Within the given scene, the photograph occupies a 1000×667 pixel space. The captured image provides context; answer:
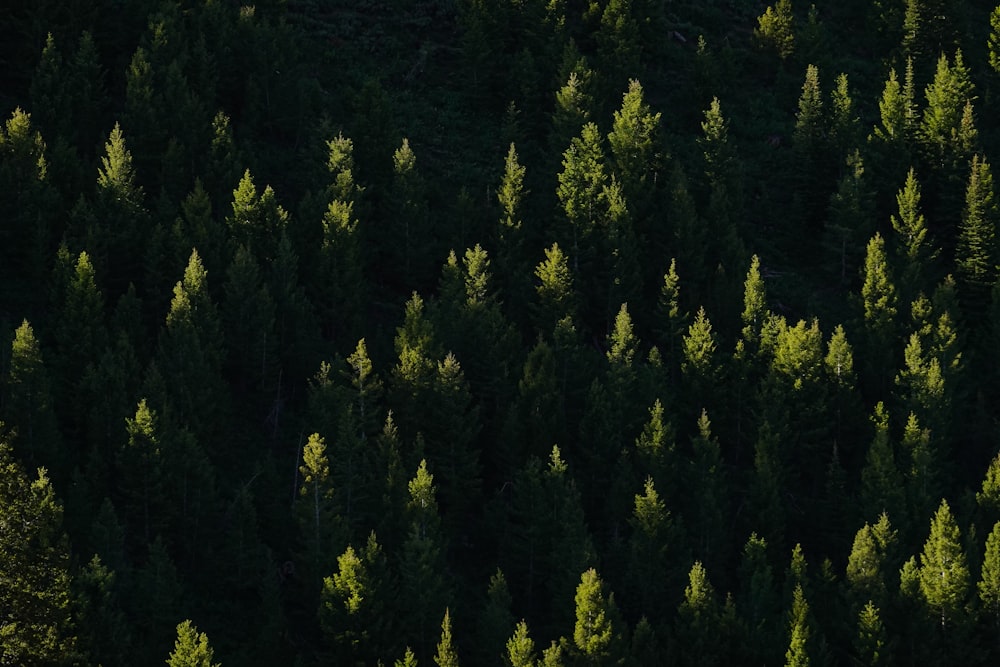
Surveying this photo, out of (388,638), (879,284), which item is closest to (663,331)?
(879,284)

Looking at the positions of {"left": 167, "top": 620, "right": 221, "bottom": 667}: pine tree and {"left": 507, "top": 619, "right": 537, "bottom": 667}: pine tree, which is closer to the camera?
{"left": 167, "top": 620, "right": 221, "bottom": 667}: pine tree

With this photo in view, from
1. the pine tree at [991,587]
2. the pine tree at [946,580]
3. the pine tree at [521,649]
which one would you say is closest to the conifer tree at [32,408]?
the pine tree at [521,649]

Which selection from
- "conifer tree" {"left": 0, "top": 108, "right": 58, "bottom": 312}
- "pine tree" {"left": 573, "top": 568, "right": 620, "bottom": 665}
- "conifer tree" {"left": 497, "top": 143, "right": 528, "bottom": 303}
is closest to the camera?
"pine tree" {"left": 573, "top": 568, "right": 620, "bottom": 665}

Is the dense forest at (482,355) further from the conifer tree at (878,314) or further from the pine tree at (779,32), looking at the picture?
the pine tree at (779,32)

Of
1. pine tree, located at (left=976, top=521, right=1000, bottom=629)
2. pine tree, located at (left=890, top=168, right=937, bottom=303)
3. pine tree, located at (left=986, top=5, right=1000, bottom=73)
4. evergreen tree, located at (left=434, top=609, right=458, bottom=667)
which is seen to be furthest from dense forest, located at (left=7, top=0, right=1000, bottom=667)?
pine tree, located at (left=986, top=5, right=1000, bottom=73)

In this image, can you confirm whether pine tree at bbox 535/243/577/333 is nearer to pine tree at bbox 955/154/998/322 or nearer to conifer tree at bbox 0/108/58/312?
pine tree at bbox 955/154/998/322

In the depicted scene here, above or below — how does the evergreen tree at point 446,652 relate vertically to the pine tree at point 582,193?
below

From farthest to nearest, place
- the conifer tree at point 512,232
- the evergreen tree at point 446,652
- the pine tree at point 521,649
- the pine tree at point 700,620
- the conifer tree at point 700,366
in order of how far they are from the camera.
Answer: the conifer tree at point 512,232 → the conifer tree at point 700,366 → the pine tree at point 700,620 → the pine tree at point 521,649 → the evergreen tree at point 446,652
